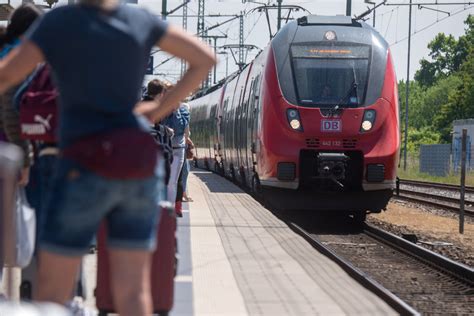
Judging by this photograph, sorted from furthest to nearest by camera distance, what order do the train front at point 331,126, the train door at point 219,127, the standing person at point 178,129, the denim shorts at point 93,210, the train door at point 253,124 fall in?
1. the train door at point 219,127
2. the train door at point 253,124
3. the train front at point 331,126
4. the standing person at point 178,129
5. the denim shorts at point 93,210

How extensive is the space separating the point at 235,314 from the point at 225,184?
17.8 metres

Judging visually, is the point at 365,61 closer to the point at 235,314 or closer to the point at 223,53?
the point at 235,314

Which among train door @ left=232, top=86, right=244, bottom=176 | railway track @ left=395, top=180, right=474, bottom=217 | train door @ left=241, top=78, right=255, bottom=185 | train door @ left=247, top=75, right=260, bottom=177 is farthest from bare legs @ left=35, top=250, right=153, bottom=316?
train door @ left=232, top=86, right=244, bottom=176

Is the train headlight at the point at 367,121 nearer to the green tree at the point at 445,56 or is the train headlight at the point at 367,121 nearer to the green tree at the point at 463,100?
the green tree at the point at 463,100

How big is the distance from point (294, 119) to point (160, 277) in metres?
9.28

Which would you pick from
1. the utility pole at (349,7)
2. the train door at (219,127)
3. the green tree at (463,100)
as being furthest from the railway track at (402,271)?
the green tree at (463,100)

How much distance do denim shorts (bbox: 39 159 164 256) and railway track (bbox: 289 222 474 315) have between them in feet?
12.4

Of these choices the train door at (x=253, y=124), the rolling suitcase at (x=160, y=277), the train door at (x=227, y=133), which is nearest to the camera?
the rolling suitcase at (x=160, y=277)

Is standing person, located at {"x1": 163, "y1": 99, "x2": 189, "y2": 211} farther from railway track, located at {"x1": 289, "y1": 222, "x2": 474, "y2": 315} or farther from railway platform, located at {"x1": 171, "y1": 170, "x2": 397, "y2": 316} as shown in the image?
railway track, located at {"x1": 289, "y1": 222, "x2": 474, "y2": 315}

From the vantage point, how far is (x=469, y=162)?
48312 mm

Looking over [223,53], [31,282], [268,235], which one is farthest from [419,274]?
[223,53]

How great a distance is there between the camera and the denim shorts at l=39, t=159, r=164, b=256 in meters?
3.36

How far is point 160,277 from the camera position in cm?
548

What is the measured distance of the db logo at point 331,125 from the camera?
14.5 meters
